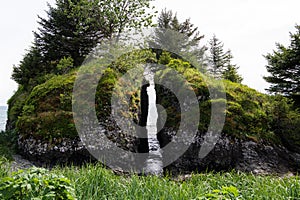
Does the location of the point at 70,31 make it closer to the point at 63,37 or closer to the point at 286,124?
the point at 63,37

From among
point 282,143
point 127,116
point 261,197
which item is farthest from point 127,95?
point 261,197

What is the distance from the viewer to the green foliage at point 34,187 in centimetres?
200

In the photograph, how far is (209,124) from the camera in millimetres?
7625

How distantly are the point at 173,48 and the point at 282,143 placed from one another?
31.0ft

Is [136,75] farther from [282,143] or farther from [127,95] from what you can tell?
[282,143]

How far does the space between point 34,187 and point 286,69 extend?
1048 cm

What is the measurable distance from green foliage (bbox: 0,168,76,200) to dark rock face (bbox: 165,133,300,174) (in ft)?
16.2

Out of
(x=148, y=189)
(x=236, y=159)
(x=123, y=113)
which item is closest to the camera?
(x=148, y=189)

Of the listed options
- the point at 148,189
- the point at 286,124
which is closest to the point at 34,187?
the point at 148,189

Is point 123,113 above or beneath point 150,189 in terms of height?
above

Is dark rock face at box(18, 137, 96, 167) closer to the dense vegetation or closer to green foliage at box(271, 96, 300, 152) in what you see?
the dense vegetation

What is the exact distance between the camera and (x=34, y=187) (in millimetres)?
2041

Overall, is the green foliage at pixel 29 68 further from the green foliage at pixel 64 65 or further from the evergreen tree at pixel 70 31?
the green foliage at pixel 64 65

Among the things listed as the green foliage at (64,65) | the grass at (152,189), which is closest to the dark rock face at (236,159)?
the grass at (152,189)
